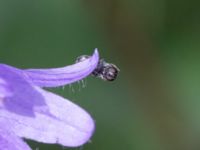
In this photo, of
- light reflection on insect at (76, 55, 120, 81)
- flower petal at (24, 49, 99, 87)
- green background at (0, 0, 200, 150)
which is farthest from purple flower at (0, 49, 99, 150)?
green background at (0, 0, 200, 150)

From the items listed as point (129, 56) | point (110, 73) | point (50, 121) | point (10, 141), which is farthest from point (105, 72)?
point (129, 56)

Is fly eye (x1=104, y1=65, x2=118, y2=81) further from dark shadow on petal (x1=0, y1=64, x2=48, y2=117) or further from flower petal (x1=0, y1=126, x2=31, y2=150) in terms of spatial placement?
flower petal (x1=0, y1=126, x2=31, y2=150)

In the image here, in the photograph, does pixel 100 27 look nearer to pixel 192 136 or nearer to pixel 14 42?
pixel 14 42

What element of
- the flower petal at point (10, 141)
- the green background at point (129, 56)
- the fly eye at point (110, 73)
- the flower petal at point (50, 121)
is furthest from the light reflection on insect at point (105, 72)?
the green background at point (129, 56)

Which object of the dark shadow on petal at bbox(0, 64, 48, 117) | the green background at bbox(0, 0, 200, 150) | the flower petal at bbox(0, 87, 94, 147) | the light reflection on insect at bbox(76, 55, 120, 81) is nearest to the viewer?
the dark shadow on petal at bbox(0, 64, 48, 117)

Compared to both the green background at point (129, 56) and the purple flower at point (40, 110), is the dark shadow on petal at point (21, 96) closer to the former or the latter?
the purple flower at point (40, 110)

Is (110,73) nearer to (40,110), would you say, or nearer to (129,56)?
(40,110)
